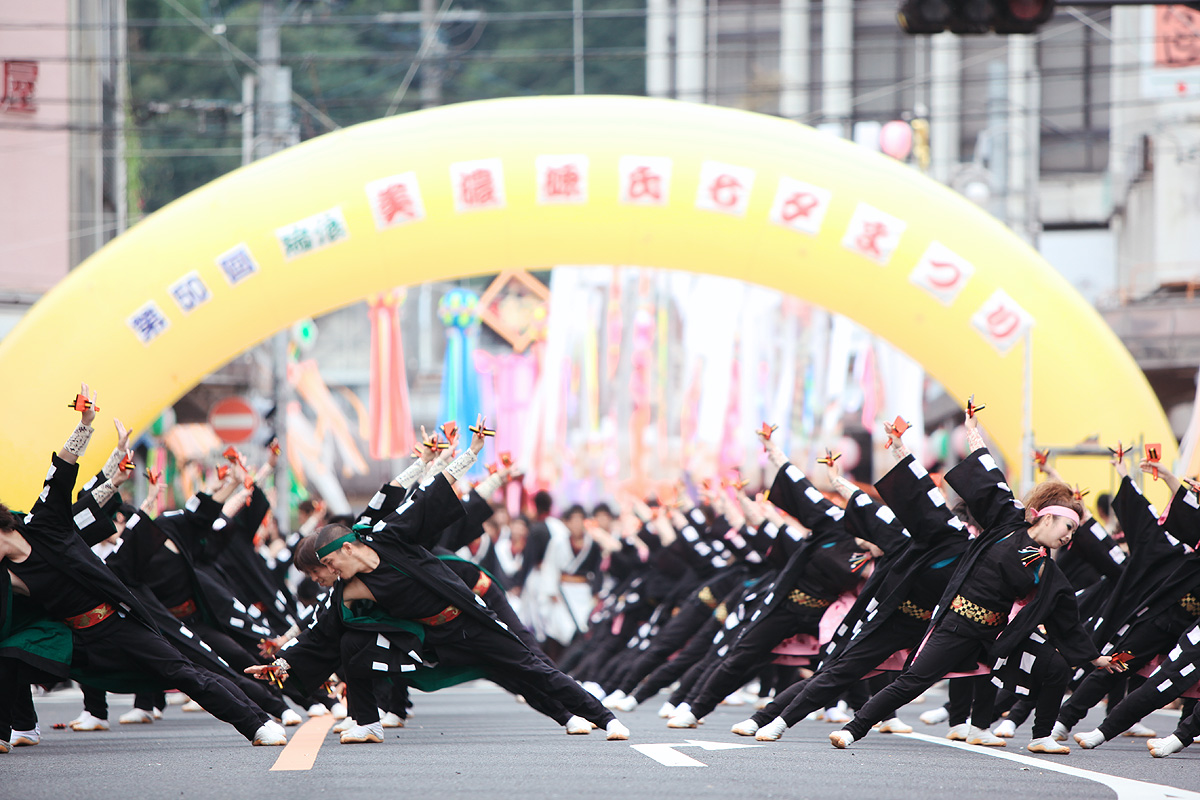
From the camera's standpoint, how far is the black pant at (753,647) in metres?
8.24

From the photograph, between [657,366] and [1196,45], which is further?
[657,366]

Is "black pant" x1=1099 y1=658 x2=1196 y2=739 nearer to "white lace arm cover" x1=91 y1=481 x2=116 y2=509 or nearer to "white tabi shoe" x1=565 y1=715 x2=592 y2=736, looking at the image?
"white tabi shoe" x1=565 y1=715 x2=592 y2=736

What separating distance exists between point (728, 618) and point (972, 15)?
12.6 ft

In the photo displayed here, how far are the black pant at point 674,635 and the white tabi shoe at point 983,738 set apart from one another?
3.04 m

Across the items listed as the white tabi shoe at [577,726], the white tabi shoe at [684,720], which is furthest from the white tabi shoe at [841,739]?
the white tabi shoe at [684,720]

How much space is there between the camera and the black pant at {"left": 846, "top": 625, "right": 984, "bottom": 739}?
266 inches

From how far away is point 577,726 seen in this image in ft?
24.4

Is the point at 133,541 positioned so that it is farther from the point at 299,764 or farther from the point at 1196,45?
the point at 1196,45

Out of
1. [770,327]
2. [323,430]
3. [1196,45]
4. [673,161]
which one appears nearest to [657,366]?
[770,327]

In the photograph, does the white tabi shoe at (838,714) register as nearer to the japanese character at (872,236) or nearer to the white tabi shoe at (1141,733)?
the white tabi shoe at (1141,733)

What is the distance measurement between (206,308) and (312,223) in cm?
106

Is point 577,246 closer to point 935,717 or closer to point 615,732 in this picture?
point 935,717

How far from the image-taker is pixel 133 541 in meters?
8.36

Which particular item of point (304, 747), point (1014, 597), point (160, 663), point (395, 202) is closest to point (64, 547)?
point (160, 663)
